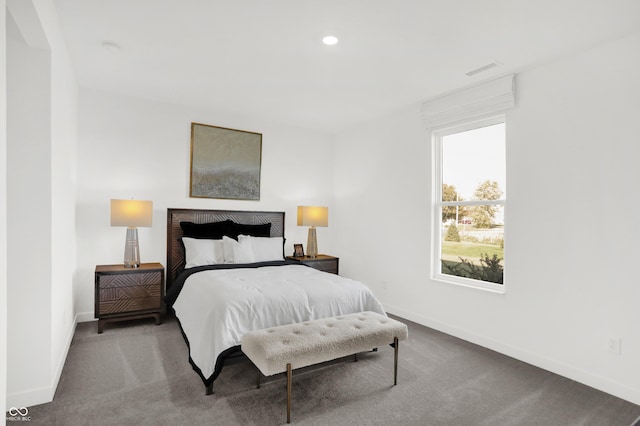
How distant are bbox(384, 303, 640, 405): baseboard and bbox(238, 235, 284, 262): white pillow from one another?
1.85 meters

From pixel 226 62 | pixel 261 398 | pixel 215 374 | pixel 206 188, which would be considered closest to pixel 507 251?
pixel 261 398

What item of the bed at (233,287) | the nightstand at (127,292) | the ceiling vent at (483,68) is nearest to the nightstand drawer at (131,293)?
the nightstand at (127,292)

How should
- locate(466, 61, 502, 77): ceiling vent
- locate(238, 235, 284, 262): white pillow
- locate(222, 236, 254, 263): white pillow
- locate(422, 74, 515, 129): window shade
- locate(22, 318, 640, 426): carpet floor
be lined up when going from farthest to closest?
locate(238, 235, 284, 262): white pillow → locate(222, 236, 254, 263): white pillow → locate(422, 74, 515, 129): window shade → locate(466, 61, 502, 77): ceiling vent → locate(22, 318, 640, 426): carpet floor

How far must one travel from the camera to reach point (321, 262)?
4.92 m

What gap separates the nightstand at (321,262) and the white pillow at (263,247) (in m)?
0.40

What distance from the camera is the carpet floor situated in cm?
219

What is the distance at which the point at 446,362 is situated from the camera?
10.0 ft

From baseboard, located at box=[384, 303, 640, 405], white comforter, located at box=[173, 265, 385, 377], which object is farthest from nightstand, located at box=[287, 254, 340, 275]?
baseboard, located at box=[384, 303, 640, 405]

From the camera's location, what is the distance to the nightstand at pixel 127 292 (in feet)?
11.8

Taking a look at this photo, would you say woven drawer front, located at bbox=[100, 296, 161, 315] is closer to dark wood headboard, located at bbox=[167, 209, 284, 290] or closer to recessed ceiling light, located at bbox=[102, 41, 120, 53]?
dark wood headboard, located at bbox=[167, 209, 284, 290]

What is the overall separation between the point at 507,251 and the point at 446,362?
117cm

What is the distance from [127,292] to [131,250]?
1.48 ft

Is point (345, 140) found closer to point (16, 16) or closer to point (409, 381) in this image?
point (409, 381)

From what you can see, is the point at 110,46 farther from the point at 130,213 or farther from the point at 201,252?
the point at 201,252
